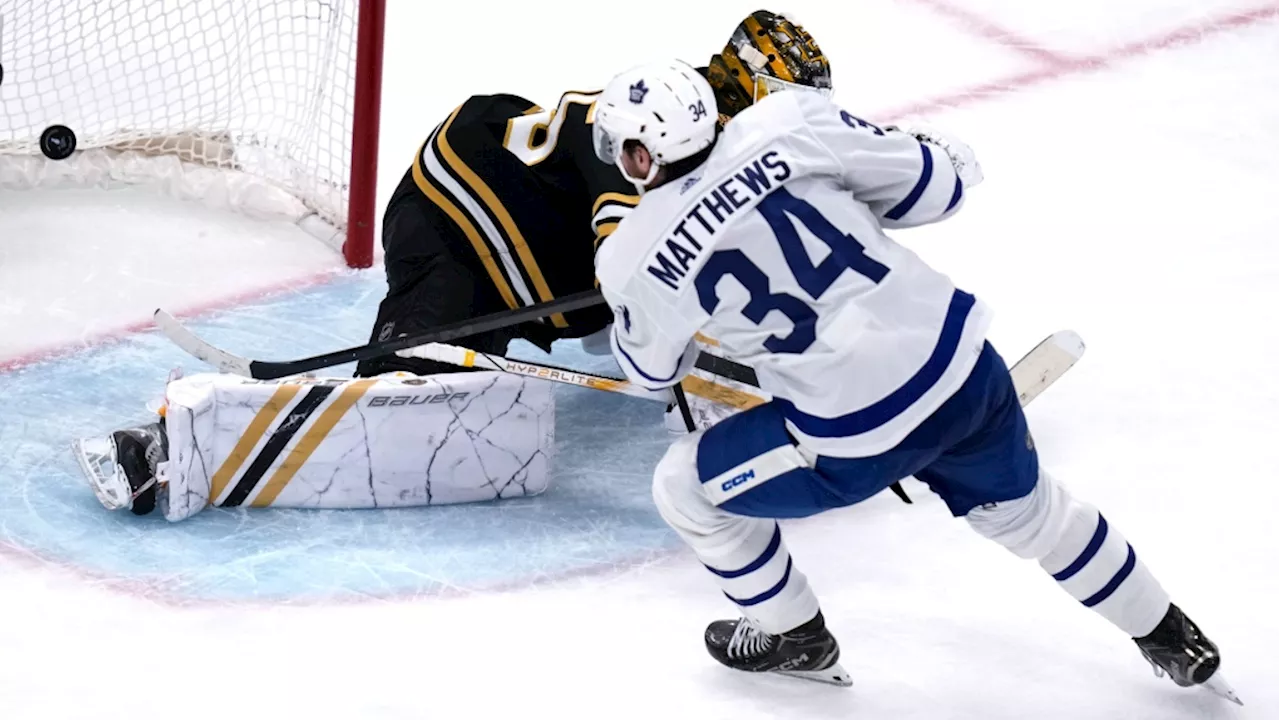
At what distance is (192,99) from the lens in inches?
165

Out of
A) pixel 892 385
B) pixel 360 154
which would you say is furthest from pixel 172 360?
pixel 892 385

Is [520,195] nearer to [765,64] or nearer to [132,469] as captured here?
[765,64]

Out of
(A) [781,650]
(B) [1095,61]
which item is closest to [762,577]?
(A) [781,650]

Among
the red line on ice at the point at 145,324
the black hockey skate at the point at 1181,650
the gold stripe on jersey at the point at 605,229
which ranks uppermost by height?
the gold stripe on jersey at the point at 605,229

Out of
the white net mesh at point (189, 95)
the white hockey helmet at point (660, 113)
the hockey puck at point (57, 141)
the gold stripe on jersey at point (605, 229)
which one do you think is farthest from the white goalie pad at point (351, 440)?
the white net mesh at point (189, 95)

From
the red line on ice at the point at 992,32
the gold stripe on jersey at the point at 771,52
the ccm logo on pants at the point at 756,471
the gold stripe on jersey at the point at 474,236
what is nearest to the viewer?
the ccm logo on pants at the point at 756,471

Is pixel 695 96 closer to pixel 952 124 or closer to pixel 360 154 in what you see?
pixel 360 154

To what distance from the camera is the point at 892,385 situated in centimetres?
230

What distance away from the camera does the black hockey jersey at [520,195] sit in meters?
3.20

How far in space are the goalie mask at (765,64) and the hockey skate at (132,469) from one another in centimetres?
107

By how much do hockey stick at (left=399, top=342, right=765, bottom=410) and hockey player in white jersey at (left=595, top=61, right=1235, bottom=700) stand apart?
0.65m

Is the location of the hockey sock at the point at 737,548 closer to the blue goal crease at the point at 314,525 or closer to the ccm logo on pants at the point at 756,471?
the ccm logo on pants at the point at 756,471

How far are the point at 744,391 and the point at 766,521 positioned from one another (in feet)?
2.19

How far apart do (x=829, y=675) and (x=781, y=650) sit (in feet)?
0.28
